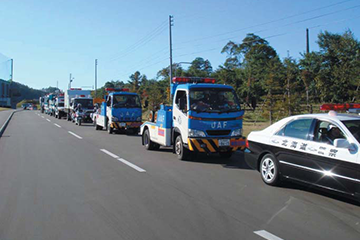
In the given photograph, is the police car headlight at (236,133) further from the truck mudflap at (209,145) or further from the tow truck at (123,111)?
the tow truck at (123,111)

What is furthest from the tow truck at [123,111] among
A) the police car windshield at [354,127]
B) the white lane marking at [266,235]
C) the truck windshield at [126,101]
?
the white lane marking at [266,235]

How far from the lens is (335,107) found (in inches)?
322

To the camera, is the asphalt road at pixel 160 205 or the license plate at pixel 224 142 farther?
the license plate at pixel 224 142

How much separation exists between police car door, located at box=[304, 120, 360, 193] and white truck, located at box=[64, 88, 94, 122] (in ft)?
80.1

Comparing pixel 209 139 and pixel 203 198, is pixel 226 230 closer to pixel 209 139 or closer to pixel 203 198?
pixel 203 198

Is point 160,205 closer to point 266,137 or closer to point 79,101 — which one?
point 266,137

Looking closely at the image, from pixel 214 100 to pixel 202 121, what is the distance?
919 millimetres

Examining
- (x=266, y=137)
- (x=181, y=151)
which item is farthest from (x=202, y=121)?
(x=266, y=137)

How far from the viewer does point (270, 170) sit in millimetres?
7609

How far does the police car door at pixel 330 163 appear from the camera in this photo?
19.1ft

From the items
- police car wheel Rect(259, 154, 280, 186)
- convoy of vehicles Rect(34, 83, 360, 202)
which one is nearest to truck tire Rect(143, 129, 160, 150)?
convoy of vehicles Rect(34, 83, 360, 202)

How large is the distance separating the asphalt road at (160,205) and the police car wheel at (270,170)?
142 millimetres

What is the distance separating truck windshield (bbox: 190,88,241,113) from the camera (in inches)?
416

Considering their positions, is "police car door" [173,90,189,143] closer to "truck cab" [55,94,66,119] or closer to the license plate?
the license plate
